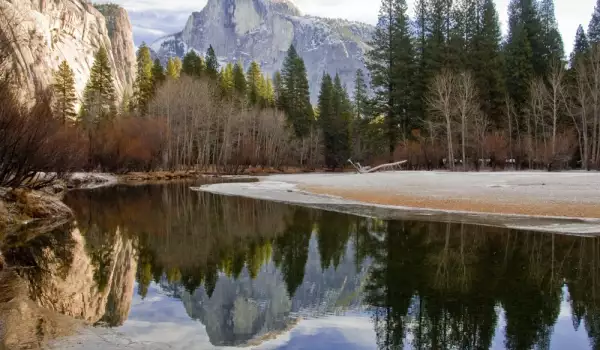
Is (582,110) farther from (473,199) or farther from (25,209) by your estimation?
(25,209)

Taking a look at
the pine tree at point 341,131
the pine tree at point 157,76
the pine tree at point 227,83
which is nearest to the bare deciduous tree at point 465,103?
the pine tree at point 341,131

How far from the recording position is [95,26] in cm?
14462

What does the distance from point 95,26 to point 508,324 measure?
15935 cm

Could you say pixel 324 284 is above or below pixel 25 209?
below

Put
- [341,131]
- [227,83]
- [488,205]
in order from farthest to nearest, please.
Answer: [227,83] < [341,131] < [488,205]

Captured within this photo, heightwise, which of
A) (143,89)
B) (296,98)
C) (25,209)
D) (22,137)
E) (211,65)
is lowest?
(25,209)

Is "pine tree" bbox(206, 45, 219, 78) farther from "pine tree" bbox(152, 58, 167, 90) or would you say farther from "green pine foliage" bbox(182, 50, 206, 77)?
"pine tree" bbox(152, 58, 167, 90)

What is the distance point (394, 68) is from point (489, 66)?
10028 millimetres

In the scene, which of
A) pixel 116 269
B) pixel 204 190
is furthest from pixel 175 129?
pixel 116 269

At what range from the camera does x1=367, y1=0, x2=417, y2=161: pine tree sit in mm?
53719

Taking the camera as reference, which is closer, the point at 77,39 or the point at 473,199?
the point at 473,199

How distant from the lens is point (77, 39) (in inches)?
5172

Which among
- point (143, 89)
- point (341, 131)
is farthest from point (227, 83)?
point (341, 131)

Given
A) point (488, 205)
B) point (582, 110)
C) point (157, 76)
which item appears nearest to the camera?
point (488, 205)
